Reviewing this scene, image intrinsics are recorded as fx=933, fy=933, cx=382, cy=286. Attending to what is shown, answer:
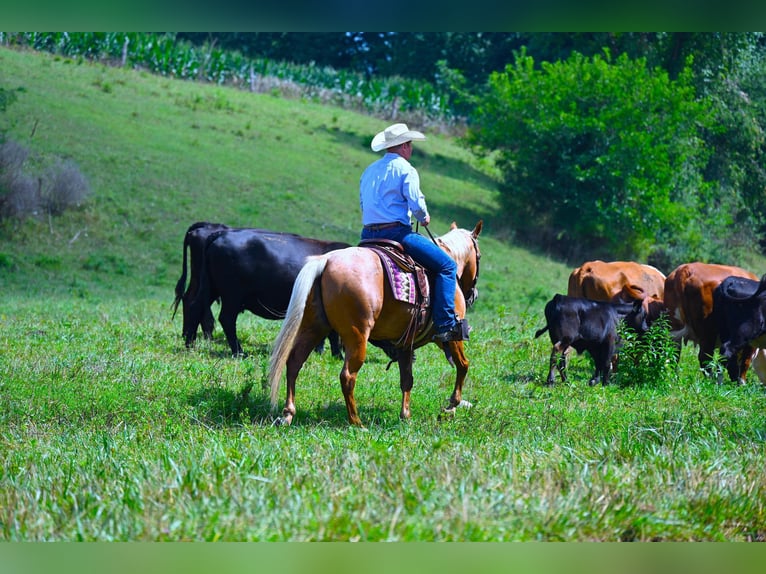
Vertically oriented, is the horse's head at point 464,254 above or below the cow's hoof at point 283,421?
above

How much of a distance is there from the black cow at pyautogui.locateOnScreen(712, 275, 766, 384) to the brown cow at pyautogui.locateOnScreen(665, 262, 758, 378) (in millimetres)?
609

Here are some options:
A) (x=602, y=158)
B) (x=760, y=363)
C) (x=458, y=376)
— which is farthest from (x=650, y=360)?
(x=602, y=158)

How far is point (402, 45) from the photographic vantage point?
5666cm

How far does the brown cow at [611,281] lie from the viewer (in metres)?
14.2

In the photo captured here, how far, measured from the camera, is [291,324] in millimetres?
8258

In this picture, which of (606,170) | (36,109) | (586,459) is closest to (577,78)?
(606,170)

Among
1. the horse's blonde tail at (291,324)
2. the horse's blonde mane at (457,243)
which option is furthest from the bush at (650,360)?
the horse's blonde tail at (291,324)

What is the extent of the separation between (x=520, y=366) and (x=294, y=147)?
24580mm

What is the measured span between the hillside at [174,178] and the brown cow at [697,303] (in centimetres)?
967

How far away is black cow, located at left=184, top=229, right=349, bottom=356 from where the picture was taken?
12680 mm

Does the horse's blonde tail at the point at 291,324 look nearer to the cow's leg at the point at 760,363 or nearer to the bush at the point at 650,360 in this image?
the bush at the point at 650,360

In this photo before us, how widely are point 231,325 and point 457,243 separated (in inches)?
148

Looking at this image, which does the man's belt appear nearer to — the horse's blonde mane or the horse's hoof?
the horse's blonde mane

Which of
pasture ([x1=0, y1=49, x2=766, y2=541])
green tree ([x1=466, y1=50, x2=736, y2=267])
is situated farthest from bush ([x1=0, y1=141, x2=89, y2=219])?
green tree ([x1=466, y1=50, x2=736, y2=267])
